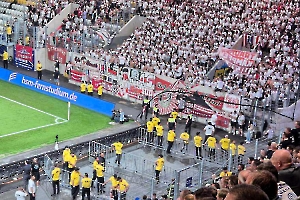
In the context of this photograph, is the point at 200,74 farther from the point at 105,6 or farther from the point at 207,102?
the point at 105,6

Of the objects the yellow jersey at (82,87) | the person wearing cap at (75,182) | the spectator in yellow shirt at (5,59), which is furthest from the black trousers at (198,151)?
the spectator in yellow shirt at (5,59)

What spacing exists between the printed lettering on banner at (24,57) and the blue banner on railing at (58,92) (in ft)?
9.98

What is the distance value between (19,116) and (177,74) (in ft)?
31.2

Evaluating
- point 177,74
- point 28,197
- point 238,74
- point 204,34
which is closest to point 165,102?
point 177,74

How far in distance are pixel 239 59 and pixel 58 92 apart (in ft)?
36.6

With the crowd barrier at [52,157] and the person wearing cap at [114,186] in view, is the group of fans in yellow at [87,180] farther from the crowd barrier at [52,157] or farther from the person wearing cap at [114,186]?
the crowd barrier at [52,157]

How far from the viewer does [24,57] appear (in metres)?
38.9

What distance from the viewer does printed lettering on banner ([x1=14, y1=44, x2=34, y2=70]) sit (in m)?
38.6

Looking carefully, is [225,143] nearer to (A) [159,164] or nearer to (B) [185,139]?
(B) [185,139]

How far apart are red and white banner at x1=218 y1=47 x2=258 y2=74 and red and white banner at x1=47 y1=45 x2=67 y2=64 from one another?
12.1 m

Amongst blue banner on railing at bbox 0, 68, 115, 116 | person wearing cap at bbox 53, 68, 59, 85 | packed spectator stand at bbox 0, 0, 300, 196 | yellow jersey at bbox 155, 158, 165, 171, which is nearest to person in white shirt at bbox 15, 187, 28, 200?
yellow jersey at bbox 155, 158, 165, 171

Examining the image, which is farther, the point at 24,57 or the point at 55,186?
the point at 24,57

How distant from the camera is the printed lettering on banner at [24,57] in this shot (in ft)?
127

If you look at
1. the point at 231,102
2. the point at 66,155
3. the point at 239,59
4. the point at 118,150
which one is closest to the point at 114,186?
the point at 66,155
